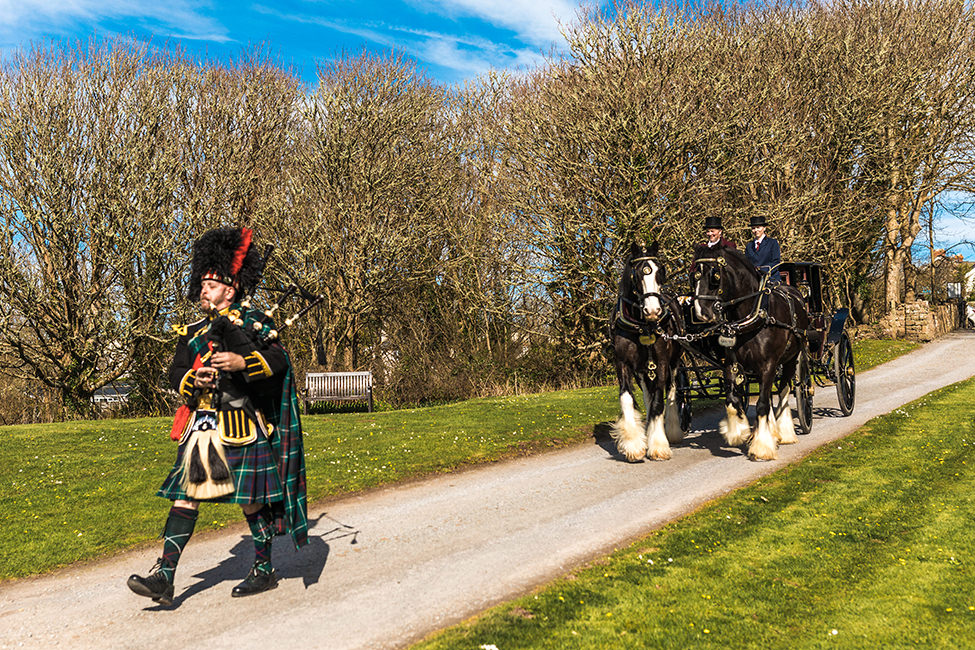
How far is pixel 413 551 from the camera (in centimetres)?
587

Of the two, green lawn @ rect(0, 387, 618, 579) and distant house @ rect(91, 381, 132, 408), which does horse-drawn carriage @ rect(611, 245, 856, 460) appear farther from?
distant house @ rect(91, 381, 132, 408)

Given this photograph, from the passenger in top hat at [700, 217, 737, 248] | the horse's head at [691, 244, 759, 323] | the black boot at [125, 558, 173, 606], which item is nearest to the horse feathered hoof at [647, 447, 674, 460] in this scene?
the horse's head at [691, 244, 759, 323]

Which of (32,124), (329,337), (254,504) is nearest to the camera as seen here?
(254,504)

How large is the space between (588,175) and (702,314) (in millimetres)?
12282

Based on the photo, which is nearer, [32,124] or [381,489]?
[381,489]

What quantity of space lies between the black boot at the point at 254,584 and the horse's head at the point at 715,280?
223 inches

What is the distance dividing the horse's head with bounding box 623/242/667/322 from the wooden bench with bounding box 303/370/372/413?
11.0 metres

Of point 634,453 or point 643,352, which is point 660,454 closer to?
point 634,453

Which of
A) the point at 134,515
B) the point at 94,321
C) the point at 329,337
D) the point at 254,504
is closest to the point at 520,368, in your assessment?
the point at 329,337

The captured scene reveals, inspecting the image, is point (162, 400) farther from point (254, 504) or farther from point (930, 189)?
point (930, 189)

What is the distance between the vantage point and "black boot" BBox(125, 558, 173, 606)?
4.47 meters

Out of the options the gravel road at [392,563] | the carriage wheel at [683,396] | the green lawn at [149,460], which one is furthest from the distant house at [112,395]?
the carriage wheel at [683,396]

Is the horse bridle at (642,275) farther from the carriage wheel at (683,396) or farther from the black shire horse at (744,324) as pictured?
the carriage wheel at (683,396)

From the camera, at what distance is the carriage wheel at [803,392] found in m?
10.4
